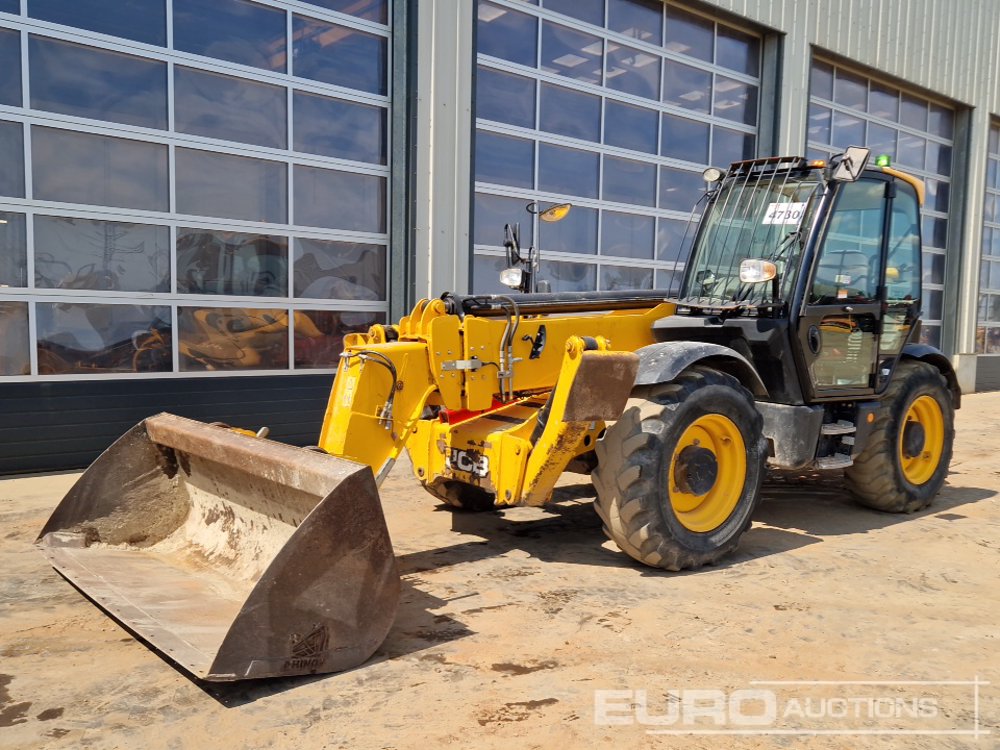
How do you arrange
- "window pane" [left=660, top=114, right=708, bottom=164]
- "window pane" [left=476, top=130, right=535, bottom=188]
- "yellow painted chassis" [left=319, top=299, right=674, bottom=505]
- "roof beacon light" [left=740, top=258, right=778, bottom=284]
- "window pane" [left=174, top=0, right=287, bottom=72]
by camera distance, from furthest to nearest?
"window pane" [left=660, top=114, right=708, bottom=164], "window pane" [left=476, top=130, right=535, bottom=188], "window pane" [left=174, top=0, right=287, bottom=72], "roof beacon light" [left=740, top=258, right=778, bottom=284], "yellow painted chassis" [left=319, top=299, right=674, bottom=505]

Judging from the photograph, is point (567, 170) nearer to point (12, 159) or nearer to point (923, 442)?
point (923, 442)

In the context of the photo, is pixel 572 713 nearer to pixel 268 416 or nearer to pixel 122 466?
pixel 122 466

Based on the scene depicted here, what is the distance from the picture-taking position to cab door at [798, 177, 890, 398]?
5430 mm

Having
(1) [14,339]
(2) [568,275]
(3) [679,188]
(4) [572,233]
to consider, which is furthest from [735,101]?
(1) [14,339]

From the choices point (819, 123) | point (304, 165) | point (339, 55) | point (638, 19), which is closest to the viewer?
point (304, 165)

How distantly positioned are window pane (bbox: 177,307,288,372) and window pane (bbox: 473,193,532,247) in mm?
2663

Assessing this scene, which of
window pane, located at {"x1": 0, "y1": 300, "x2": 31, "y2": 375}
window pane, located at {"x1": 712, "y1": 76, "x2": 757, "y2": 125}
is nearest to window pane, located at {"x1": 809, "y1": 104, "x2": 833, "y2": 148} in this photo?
window pane, located at {"x1": 712, "y1": 76, "x2": 757, "y2": 125}

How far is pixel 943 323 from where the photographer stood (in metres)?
16.9

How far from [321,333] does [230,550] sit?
5.04m

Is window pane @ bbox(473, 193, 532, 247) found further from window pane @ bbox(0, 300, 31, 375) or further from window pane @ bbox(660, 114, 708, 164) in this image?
window pane @ bbox(0, 300, 31, 375)

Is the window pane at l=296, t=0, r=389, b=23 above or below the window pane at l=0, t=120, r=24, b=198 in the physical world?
above

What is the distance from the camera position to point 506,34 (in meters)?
9.98

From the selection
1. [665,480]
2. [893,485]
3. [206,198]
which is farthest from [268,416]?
[893,485]

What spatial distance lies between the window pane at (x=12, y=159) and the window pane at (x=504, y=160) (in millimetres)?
4766
